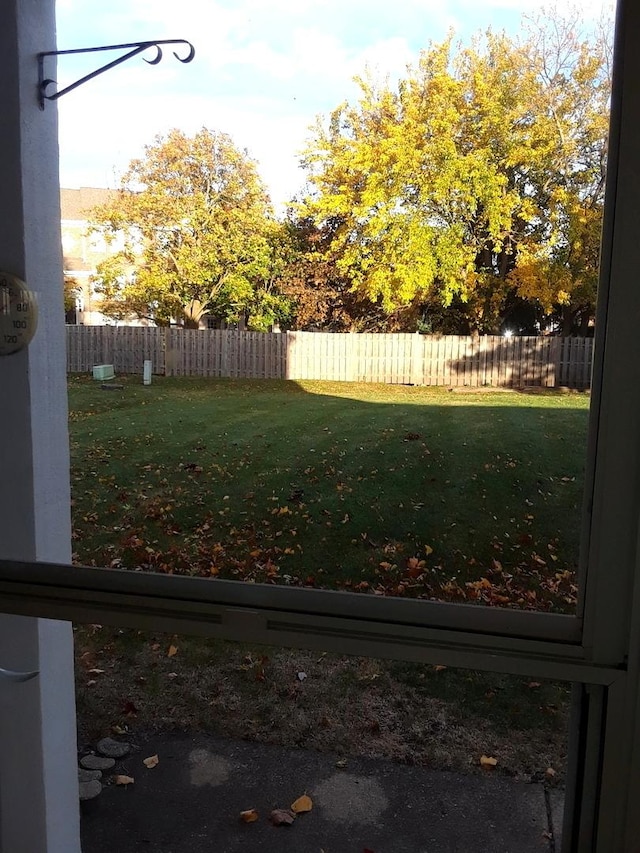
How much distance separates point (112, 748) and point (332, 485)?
1.04 meters

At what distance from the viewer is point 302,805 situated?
1585 millimetres

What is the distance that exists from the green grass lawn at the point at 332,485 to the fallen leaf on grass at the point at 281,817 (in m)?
0.56

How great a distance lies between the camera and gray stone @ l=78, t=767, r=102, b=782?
→ 64.9 inches

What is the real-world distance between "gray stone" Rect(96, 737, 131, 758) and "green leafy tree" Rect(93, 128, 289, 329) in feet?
4.24

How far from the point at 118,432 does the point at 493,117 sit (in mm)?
988

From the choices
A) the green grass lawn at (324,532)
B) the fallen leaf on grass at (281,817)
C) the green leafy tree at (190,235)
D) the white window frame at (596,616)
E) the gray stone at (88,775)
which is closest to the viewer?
the white window frame at (596,616)

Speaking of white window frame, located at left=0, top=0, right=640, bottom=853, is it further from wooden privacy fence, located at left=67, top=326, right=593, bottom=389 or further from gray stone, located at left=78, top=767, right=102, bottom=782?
gray stone, located at left=78, top=767, right=102, bottom=782

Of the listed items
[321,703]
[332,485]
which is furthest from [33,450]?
[321,703]

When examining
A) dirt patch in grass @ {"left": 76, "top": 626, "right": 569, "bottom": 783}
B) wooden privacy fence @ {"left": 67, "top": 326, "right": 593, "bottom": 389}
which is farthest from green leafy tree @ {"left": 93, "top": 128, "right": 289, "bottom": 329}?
dirt patch in grass @ {"left": 76, "top": 626, "right": 569, "bottom": 783}

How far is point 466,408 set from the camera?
128 cm

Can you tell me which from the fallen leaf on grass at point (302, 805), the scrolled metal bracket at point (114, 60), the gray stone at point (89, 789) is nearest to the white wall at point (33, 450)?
the scrolled metal bracket at point (114, 60)

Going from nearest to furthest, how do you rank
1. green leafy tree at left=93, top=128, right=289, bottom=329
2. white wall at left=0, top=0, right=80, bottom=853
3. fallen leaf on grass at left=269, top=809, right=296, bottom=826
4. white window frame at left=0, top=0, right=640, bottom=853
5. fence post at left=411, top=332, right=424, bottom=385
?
1. white window frame at left=0, top=0, right=640, bottom=853
2. white wall at left=0, top=0, right=80, bottom=853
3. green leafy tree at left=93, top=128, right=289, bottom=329
4. fence post at left=411, top=332, right=424, bottom=385
5. fallen leaf on grass at left=269, top=809, right=296, bottom=826

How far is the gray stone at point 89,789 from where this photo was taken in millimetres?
1567

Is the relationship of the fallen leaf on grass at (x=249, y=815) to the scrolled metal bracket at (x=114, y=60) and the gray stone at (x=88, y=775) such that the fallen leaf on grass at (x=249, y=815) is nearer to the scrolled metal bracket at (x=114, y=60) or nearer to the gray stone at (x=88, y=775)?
the gray stone at (x=88, y=775)
